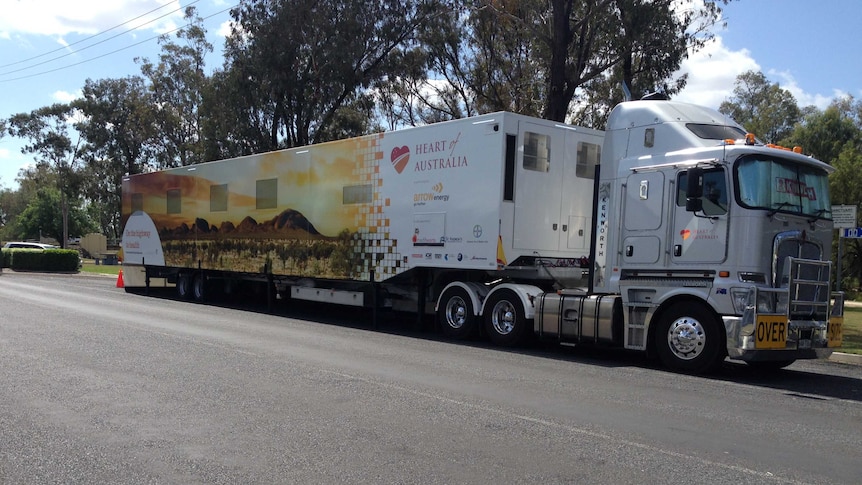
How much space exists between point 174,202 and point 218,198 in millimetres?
2996

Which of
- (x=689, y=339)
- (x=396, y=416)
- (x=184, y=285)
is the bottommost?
(x=184, y=285)

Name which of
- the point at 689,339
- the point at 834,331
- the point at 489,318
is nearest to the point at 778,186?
the point at 834,331

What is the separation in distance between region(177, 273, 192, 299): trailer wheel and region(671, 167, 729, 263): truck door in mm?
15948

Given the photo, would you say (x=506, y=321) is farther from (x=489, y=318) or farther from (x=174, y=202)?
(x=174, y=202)

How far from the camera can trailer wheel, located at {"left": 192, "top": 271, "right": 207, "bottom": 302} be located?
21.5 metres

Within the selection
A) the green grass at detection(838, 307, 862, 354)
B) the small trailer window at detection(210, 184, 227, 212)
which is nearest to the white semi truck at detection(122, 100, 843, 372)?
the small trailer window at detection(210, 184, 227, 212)

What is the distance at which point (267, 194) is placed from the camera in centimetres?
1836

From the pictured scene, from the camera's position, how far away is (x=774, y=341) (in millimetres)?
9367

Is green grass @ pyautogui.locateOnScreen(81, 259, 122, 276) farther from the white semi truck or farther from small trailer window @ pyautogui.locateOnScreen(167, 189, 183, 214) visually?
the white semi truck

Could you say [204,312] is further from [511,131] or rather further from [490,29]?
[490,29]

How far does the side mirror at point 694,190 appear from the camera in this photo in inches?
394

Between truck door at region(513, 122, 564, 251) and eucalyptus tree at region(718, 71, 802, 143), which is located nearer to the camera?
truck door at region(513, 122, 564, 251)

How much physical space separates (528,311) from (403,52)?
21986mm

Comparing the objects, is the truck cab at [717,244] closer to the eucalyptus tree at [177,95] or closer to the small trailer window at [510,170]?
the small trailer window at [510,170]
